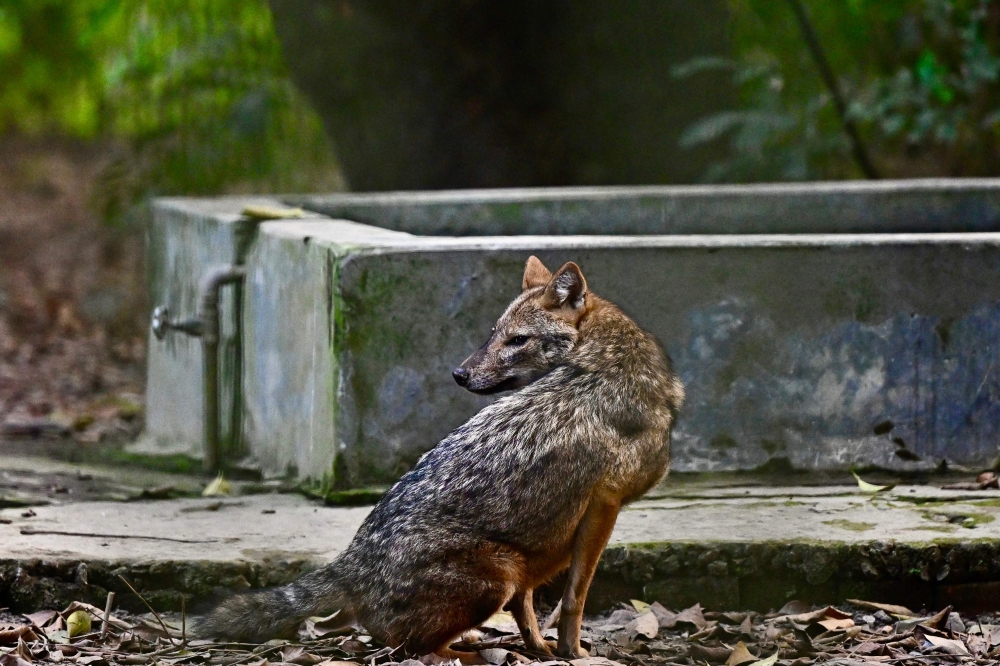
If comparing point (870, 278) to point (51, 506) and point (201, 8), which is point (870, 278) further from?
point (201, 8)

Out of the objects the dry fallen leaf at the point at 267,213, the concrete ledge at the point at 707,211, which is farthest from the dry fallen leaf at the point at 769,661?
the concrete ledge at the point at 707,211

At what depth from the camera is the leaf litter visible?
4.11m

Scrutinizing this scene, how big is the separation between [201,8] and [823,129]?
21.5 feet

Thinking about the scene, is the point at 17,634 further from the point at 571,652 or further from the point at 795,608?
the point at 795,608

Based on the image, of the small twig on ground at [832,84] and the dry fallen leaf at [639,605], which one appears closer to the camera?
the dry fallen leaf at [639,605]

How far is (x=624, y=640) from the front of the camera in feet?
14.4

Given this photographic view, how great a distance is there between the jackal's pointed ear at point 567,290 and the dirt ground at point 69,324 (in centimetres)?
525

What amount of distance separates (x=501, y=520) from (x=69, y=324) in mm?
11170

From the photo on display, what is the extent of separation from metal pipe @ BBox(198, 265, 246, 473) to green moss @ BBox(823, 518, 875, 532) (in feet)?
11.1

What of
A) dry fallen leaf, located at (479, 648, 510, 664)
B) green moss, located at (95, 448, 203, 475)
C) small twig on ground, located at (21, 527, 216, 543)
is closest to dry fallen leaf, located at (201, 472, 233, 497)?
green moss, located at (95, 448, 203, 475)

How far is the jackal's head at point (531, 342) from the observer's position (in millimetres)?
4504

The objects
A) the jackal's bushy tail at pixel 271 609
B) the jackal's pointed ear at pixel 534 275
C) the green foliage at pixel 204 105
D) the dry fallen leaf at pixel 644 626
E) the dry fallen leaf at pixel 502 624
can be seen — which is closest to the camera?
the jackal's bushy tail at pixel 271 609

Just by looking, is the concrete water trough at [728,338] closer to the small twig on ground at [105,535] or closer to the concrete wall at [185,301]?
the small twig on ground at [105,535]

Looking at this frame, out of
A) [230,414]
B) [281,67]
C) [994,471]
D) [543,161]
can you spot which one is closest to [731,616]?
[994,471]
